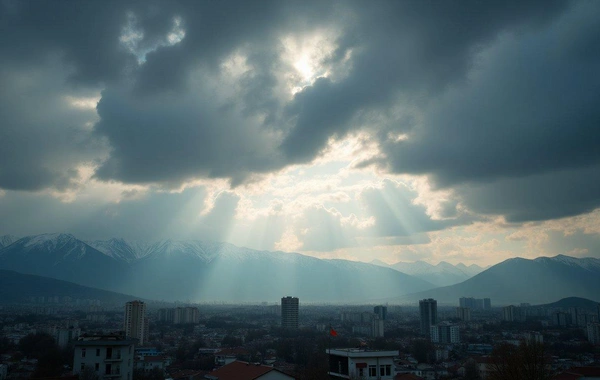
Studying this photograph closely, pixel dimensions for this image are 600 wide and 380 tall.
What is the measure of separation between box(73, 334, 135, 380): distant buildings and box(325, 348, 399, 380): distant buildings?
1206 centimetres

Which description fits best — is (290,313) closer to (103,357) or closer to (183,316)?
(183,316)

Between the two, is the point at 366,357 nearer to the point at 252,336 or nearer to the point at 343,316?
the point at 252,336

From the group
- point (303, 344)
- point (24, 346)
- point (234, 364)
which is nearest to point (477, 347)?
point (303, 344)

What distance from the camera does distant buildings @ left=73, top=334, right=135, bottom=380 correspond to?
85.0 feet

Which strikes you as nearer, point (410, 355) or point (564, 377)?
point (564, 377)

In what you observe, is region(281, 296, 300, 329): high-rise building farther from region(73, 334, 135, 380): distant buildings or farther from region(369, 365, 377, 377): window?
region(369, 365, 377, 377): window

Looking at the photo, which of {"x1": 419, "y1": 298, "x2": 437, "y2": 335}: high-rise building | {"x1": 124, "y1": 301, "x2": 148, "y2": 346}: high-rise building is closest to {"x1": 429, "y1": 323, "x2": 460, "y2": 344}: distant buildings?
{"x1": 419, "y1": 298, "x2": 437, "y2": 335}: high-rise building

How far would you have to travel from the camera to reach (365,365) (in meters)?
21.2

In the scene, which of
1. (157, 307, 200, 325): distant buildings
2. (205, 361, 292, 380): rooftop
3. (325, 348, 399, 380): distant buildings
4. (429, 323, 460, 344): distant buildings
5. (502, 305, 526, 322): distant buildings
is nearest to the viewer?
(325, 348, 399, 380): distant buildings

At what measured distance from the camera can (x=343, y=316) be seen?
14062 centimetres

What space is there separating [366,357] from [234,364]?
30.5 feet

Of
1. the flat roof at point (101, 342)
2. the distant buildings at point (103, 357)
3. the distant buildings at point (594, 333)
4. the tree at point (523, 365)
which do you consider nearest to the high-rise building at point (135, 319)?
the distant buildings at point (103, 357)

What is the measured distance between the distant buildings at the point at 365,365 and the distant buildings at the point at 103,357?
475 inches

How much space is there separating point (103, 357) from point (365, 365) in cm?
1416
